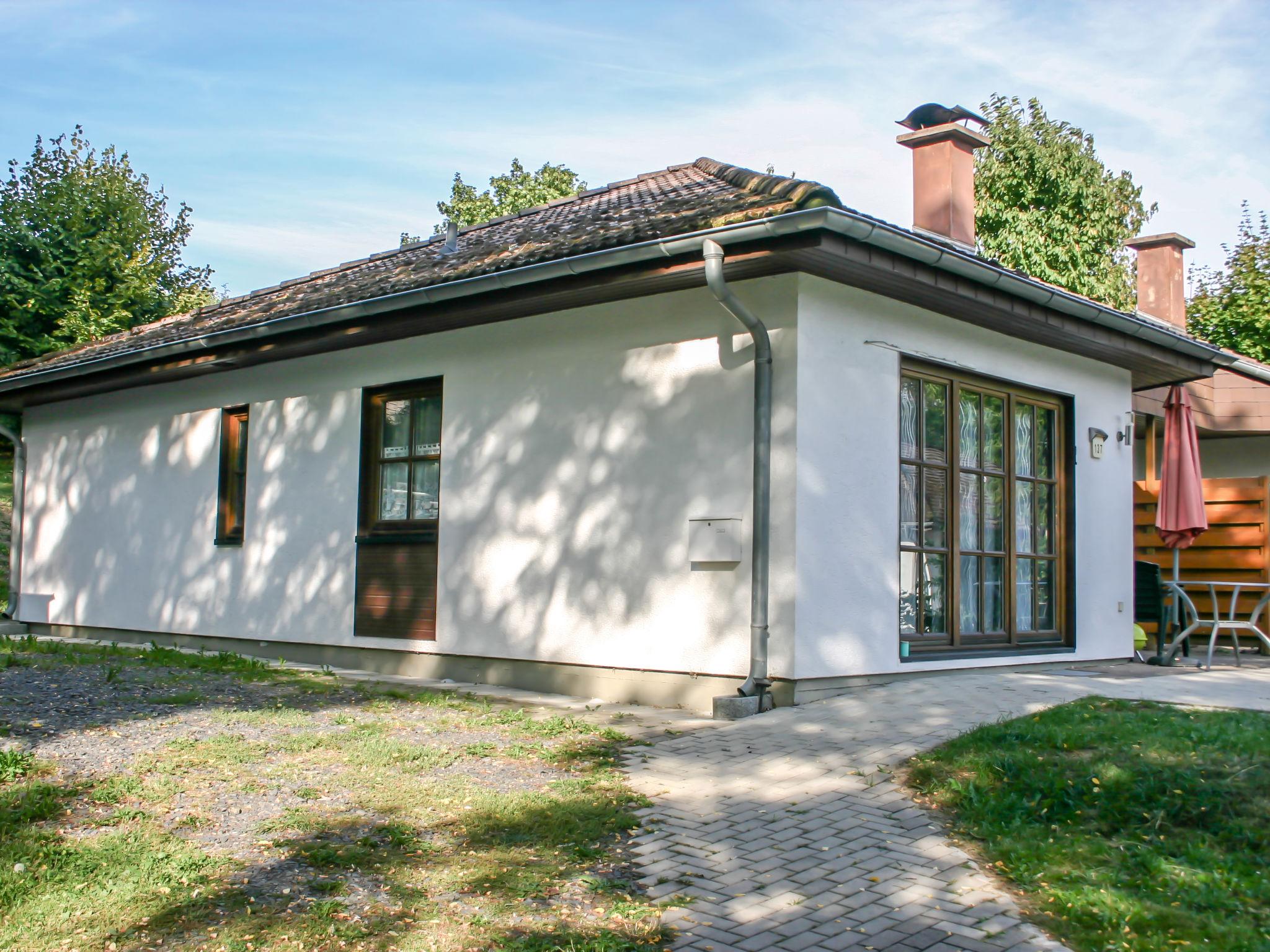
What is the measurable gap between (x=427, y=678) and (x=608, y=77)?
8605 millimetres

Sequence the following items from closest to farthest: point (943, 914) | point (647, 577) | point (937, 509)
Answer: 1. point (943, 914)
2. point (647, 577)
3. point (937, 509)

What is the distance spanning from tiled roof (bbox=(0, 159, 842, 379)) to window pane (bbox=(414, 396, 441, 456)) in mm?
997

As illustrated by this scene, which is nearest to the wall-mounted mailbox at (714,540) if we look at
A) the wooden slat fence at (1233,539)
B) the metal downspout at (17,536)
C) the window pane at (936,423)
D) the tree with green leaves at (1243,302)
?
the window pane at (936,423)

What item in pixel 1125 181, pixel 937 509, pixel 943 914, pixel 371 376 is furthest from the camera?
pixel 1125 181

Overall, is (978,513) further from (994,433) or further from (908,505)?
(908,505)

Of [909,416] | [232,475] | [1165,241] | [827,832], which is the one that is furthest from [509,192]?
[827,832]

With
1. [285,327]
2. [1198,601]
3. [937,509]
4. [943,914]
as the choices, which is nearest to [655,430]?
[937,509]

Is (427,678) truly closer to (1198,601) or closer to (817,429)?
(817,429)

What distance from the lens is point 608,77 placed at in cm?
1435

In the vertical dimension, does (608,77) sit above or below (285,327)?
above

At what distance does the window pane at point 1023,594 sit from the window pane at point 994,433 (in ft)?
2.77

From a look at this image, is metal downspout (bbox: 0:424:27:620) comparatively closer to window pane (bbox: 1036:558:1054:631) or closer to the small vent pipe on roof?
the small vent pipe on roof

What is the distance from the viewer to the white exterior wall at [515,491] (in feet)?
24.3

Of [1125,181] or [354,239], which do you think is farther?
[354,239]
